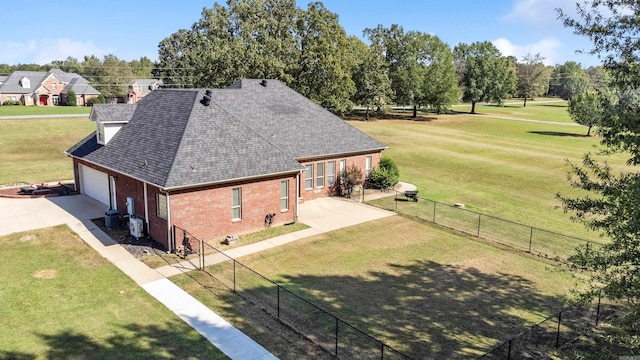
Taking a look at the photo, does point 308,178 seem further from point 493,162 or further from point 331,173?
point 493,162

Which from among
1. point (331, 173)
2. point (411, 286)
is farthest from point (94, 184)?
point (411, 286)

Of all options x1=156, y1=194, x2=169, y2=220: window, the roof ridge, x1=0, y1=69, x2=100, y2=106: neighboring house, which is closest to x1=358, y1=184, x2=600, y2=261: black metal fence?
the roof ridge

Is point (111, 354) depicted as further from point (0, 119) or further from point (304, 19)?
point (0, 119)

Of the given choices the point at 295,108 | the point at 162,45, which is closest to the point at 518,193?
the point at 295,108

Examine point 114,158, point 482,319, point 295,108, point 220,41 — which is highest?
point 220,41

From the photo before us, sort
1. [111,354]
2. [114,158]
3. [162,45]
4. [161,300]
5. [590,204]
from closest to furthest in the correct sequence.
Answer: [590,204] → [111,354] → [161,300] → [114,158] → [162,45]

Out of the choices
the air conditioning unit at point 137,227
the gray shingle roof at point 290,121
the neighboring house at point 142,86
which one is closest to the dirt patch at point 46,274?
the air conditioning unit at point 137,227

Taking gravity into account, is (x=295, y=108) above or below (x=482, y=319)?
above
